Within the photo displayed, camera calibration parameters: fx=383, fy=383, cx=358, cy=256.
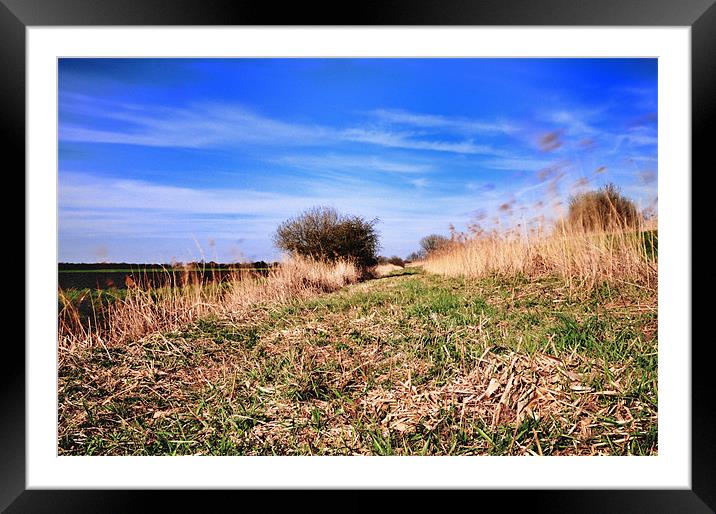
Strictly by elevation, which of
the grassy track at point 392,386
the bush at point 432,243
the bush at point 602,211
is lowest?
the grassy track at point 392,386

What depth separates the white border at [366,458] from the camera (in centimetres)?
135

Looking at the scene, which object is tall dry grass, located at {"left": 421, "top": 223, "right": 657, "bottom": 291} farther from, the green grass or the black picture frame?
the green grass

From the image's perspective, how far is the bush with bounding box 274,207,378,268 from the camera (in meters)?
3.21

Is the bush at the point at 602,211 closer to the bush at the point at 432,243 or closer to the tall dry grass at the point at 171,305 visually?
the bush at the point at 432,243

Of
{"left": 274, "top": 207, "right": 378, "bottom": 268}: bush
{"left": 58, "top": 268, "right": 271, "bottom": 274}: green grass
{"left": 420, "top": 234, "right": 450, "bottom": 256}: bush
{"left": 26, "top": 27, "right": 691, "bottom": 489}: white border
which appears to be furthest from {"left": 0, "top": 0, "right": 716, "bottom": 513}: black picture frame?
{"left": 420, "top": 234, "right": 450, "bottom": 256}: bush

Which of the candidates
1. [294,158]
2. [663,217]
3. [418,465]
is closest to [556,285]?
[663,217]

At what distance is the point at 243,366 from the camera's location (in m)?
1.99

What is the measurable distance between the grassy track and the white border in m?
0.09

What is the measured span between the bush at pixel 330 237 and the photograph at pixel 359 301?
686mm

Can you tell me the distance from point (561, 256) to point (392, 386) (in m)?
1.70

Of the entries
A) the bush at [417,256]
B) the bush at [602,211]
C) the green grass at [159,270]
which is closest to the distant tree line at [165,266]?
the green grass at [159,270]

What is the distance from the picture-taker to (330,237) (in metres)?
3.64
